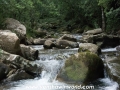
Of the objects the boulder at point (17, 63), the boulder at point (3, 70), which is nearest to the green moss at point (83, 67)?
the boulder at point (17, 63)

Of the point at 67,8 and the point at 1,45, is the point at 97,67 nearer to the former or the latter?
the point at 1,45

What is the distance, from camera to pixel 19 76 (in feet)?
33.0

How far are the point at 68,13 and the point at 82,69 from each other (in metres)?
25.2

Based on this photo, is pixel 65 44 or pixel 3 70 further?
pixel 65 44

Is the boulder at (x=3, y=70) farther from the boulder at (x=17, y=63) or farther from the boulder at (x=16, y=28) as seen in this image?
the boulder at (x=16, y=28)

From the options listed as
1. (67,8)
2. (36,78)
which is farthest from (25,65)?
(67,8)

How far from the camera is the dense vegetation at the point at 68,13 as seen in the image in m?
18.0

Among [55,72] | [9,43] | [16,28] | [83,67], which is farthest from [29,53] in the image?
[83,67]

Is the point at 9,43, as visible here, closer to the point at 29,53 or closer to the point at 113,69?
the point at 29,53

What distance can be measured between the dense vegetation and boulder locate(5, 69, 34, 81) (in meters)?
7.15

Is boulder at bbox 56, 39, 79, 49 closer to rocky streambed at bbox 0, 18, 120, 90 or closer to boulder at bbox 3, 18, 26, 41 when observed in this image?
boulder at bbox 3, 18, 26, 41

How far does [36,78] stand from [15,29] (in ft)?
20.5

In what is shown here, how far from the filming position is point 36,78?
10.4m

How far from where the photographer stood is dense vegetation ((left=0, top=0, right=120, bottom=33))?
18.0m
